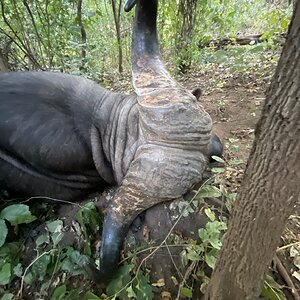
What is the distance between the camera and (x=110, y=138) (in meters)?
1.61

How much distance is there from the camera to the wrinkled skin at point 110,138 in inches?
54.1

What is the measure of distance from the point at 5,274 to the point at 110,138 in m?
0.68

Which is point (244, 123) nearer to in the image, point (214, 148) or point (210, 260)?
point (214, 148)

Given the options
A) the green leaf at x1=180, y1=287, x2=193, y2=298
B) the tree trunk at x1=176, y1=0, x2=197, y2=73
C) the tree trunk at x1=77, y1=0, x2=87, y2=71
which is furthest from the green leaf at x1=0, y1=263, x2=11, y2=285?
the tree trunk at x1=176, y1=0, x2=197, y2=73

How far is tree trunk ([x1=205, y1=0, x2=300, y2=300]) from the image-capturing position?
0.73 meters

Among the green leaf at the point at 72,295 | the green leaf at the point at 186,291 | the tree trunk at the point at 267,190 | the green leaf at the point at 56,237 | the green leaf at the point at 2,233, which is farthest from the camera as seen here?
the green leaf at the point at 56,237

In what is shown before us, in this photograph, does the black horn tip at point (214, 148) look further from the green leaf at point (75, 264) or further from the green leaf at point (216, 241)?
the green leaf at point (75, 264)

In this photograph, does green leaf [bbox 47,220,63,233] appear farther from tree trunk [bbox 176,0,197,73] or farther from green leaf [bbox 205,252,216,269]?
tree trunk [bbox 176,0,197,73]

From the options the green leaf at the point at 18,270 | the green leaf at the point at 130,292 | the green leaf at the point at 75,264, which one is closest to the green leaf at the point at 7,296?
the green leaf at the point at 18,270

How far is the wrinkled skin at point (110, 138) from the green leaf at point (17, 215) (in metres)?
0.17

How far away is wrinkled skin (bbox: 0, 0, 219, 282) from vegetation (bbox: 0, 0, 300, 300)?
0.44 ft

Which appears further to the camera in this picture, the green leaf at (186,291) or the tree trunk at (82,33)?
the tree trunk at (82,33)

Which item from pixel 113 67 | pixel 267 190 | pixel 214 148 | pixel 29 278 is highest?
pixel 267 190

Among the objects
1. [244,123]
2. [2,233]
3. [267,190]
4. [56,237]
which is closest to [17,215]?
[2,233]
